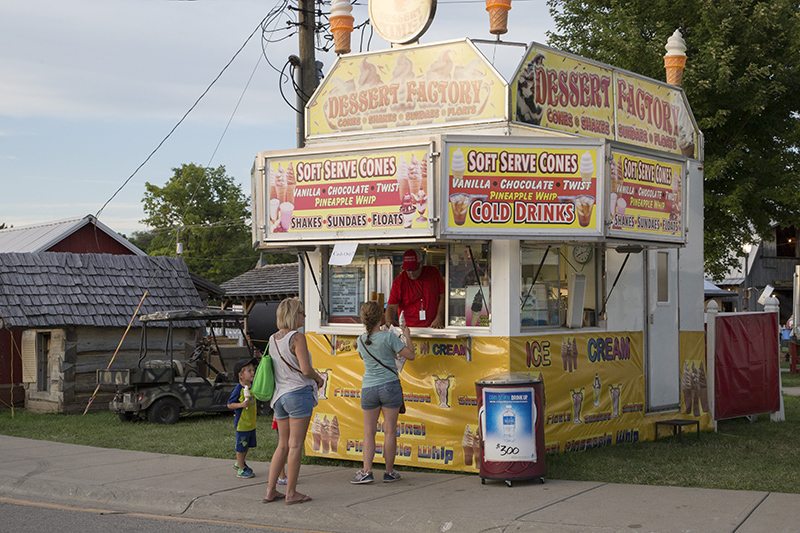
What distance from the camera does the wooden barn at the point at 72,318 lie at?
17.6m

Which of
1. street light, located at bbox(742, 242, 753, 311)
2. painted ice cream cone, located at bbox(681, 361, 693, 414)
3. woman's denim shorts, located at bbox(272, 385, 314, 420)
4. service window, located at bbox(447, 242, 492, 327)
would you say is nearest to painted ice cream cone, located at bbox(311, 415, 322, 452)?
service window, located at bbox(447, 242, 492, 327)

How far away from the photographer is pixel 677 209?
10.8 metres

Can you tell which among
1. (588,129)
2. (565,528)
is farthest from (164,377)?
(565,528)

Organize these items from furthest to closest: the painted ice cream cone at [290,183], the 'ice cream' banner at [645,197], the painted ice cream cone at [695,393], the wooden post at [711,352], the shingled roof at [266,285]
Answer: the shingled roof at [266,285] < the wooden post at [711,352] < the painted ice cream cone at [695,393] < the painted ice cream cone at [290,183] < the 'ice cream' banner at [645,197]

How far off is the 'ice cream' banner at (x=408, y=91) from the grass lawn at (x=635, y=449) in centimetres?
412

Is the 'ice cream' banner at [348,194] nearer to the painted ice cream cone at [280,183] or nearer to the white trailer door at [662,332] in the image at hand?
the painted ice cream cone at [280,183]

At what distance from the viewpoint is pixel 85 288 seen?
18.7 meters

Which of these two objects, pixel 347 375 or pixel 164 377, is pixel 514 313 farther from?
pixel 164 377

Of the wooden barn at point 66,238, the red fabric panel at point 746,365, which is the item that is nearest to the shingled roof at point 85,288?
the wooden barn at point 66,238

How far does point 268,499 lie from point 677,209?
613 centimetres

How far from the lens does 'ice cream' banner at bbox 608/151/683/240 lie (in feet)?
32.0

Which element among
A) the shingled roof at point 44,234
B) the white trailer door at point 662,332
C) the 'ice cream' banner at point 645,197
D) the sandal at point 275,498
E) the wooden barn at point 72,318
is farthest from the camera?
the shingled roof at point 44,234

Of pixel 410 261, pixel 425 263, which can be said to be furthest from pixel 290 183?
pixel 425 263

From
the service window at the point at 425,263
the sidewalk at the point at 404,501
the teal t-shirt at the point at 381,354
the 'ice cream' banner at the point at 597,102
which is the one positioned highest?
the 'ice cream' banner at the point at 597,102
